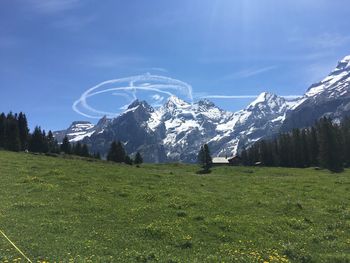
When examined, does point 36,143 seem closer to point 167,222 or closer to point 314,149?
point 314,149

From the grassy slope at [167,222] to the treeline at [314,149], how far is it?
264ft

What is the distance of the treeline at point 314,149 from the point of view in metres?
121

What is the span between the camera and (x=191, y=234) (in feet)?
83.7

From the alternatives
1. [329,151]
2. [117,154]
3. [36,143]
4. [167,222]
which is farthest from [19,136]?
[167,222]

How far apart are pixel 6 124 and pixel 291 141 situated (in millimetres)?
107782

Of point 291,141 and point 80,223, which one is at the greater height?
point 291,141

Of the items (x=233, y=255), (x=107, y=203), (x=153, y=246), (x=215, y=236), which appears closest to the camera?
(x=233, y=255)

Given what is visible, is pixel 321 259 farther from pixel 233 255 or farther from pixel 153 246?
pixel 153 246

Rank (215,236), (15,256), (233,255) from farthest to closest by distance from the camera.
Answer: (215,236) < (233,255) < (15,256)

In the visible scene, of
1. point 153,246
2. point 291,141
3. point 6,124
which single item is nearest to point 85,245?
point 153,246

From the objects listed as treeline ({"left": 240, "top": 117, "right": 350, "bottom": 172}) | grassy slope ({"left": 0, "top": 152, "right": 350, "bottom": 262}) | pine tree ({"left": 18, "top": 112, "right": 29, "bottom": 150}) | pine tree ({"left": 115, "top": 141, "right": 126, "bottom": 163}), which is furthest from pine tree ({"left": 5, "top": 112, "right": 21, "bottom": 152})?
treeline ({"left": 240, "top": 117, "right": 350, "bottom": 172})

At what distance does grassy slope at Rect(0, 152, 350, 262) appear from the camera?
70.0 feet

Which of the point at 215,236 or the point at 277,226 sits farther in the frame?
the point at 277,226

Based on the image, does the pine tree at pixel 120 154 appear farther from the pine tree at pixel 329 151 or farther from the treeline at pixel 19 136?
the pine tree at pixel 329 151
